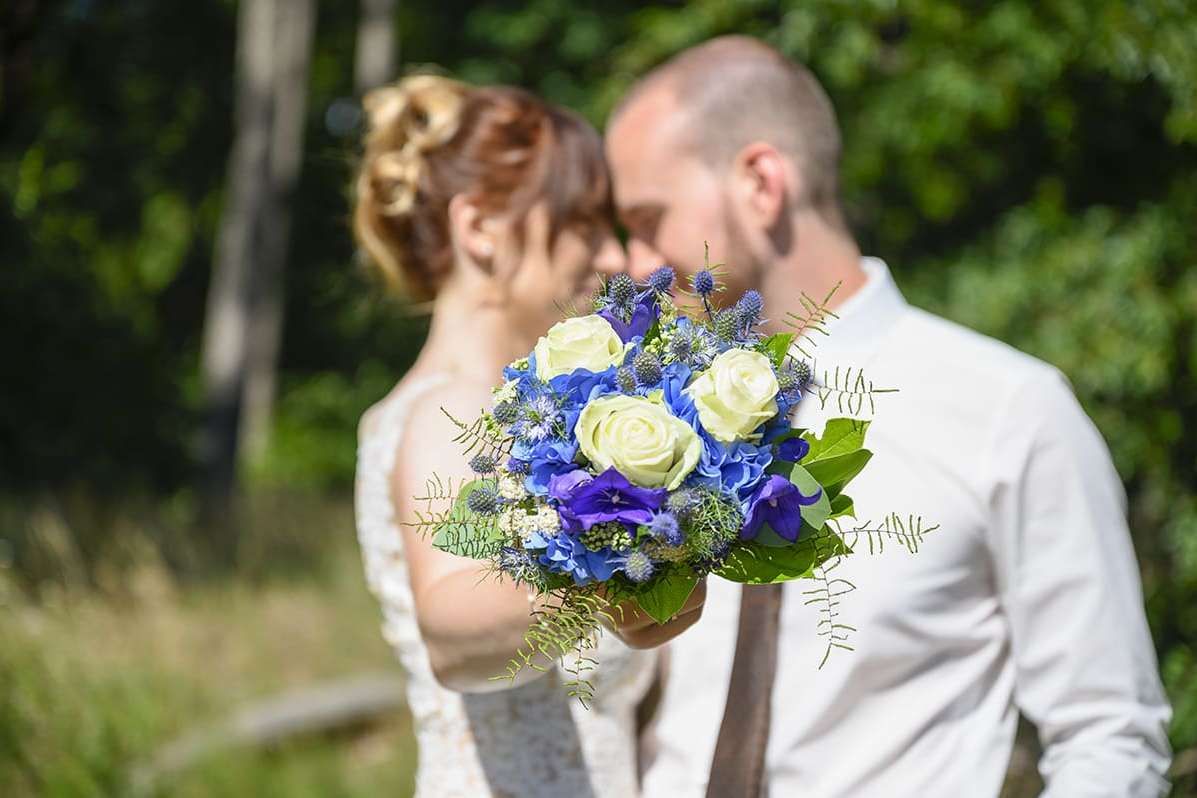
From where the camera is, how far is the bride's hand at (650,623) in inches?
76.7

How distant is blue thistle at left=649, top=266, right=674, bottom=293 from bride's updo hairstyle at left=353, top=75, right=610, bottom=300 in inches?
40.4

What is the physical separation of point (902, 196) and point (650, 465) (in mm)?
6727

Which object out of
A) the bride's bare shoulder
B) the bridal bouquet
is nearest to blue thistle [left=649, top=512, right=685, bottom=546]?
the bridal bouquet

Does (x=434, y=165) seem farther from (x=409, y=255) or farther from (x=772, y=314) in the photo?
(x=772, y=314)

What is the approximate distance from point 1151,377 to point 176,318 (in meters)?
21.4

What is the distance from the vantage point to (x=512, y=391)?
1.85 metres

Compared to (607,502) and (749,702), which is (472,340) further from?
(607,502)

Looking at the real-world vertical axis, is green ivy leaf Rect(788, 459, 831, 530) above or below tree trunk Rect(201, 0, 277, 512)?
above

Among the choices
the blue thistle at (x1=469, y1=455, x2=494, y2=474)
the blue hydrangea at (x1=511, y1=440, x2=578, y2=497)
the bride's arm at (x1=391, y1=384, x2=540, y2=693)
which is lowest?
the bride's arm at (x1=391, y1=384, x2=540, y2=693)

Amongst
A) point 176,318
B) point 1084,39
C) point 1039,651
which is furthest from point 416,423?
point 176,318

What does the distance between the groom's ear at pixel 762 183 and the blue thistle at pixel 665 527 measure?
1.38 m

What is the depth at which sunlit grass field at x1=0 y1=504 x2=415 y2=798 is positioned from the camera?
20.5ft

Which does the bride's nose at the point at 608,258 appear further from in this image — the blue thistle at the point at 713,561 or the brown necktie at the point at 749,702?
A: the blue thistle at the point at 713,561

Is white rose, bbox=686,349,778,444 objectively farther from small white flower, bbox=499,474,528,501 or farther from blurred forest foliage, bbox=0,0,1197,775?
blurred forest foliage, bbox=0,0,1197,775
